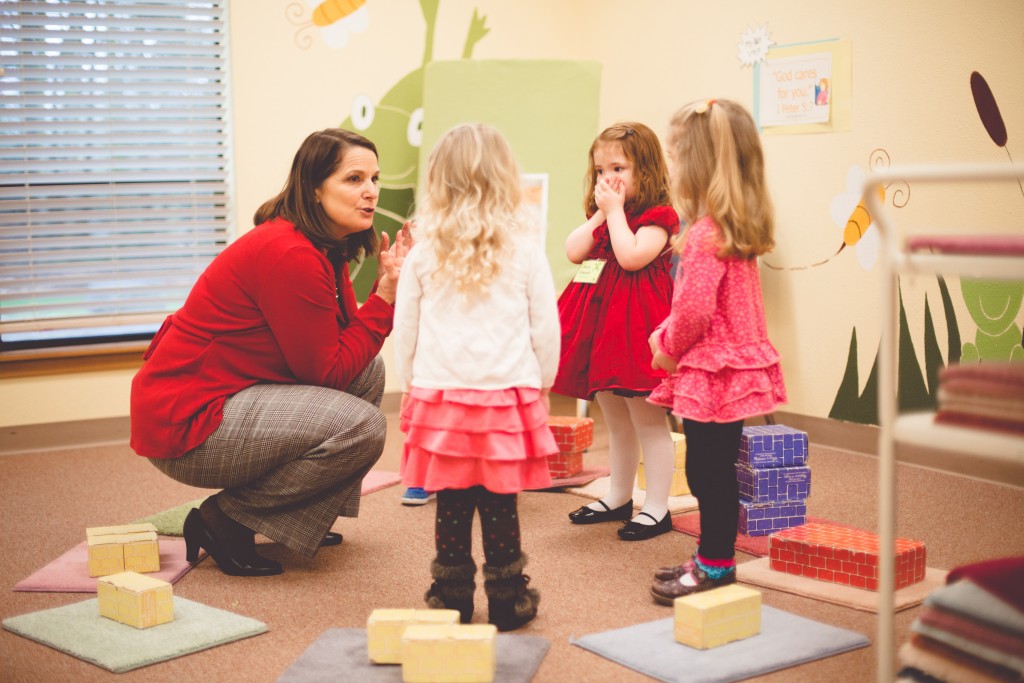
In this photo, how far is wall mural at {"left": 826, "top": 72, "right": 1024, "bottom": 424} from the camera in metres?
3.16

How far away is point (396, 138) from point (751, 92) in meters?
1.52

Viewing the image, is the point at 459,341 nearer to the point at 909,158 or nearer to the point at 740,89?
the point at 909,158

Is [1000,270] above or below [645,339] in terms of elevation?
above

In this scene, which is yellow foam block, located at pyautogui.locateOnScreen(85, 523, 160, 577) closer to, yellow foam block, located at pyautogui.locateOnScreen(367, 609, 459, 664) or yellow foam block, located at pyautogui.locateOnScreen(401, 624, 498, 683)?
yellow foam block, located at pyautogui.locateOnScreen(367, 609, 459, 664)

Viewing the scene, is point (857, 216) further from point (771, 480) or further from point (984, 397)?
point (984, 397)

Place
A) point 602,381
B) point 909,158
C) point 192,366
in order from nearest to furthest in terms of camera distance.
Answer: point 192,366
point 602,381
point 909,158

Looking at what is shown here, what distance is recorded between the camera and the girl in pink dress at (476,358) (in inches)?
76.4

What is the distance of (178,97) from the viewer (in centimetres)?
394

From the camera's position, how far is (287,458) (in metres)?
2.34

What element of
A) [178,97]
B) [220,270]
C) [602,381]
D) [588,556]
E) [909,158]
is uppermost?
[178,97]

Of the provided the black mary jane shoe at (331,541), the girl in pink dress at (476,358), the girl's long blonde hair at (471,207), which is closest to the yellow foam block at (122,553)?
the black mary jane shoe at (331,541)

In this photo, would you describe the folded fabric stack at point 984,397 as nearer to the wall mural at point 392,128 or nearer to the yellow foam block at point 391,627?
the yellow foam block at point 391,627

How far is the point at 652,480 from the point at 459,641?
1018 mm

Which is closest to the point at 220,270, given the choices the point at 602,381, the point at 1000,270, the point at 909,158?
the point at 602,381
